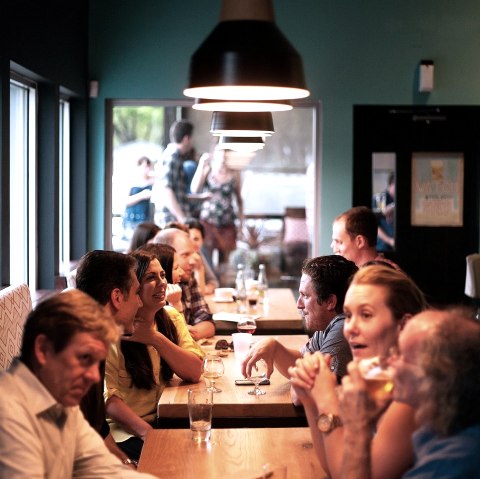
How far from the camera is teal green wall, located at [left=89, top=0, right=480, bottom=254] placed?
8.48 m

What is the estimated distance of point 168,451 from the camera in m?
3.00

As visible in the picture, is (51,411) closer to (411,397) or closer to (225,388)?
(411,397)

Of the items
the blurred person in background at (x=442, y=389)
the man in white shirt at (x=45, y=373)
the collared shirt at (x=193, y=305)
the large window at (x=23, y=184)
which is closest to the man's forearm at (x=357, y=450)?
the blurred person in background at (x=442, y=389)

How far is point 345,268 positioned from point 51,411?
1.83 m

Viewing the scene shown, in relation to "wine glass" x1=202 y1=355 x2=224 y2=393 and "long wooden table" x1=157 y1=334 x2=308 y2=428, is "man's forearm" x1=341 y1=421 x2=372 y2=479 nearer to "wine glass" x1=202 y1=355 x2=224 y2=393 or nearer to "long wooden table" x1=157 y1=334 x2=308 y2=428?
"long wooden table" x1=157 y1=334 x2=308 y2=428

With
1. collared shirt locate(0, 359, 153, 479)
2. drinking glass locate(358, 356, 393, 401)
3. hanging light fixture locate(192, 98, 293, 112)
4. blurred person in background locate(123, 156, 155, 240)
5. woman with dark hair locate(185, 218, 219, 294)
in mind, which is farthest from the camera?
blurred person in background locate(123, 156, 155, 240)

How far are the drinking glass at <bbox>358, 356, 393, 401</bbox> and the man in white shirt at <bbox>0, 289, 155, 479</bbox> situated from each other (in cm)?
62

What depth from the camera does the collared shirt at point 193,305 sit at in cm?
558

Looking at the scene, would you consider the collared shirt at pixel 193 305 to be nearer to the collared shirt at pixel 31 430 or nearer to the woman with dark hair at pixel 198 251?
the woman with dark hair at pixel 198 251

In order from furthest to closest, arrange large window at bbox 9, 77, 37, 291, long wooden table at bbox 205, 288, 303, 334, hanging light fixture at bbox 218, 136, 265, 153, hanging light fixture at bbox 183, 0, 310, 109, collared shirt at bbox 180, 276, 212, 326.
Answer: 1. large window at bbox 9, 77, 37, 291
2. hanging light fixture at bbox 218, 136, 265, 153
3. long wooden table at bbox 205, 288, 303, 334
4. collared shirt at bbox 180, 276, 212, 326
5. hanging light fixture at bbox 183, 0, 310, 109

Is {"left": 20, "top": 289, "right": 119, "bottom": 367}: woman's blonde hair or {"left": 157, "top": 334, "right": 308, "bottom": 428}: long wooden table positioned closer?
{"left": 20, "top": 289, "right": 119, "bottom": 367}: woman's blonde hair

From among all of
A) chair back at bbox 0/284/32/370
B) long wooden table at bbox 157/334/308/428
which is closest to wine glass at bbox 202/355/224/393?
long wooden table at bbox 157/334/308/428

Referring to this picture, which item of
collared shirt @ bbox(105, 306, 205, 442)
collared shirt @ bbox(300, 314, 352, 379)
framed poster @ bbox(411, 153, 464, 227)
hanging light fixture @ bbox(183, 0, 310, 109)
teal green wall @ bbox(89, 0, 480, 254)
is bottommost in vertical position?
collared shirt @ bbox(105, 306, 205, 442)

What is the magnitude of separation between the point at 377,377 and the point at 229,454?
2.65ft
